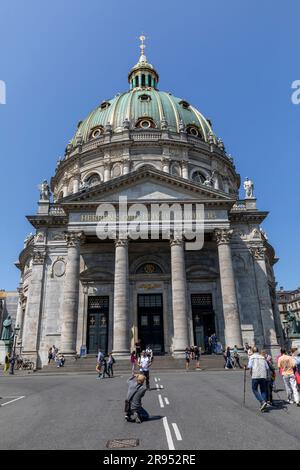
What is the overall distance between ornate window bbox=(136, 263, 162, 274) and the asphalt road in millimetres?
21871

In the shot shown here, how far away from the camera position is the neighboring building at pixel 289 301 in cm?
9262

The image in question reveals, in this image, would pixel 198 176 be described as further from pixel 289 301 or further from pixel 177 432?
pixel 289 301

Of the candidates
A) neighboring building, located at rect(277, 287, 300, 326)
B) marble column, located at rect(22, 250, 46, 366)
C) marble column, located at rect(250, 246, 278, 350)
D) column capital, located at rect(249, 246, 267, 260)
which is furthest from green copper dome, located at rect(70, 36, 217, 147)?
neighboring building, located at rect(277, 287, 300, 326)

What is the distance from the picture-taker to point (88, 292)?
34438 millimetres

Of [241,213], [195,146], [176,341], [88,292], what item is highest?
[195,146]

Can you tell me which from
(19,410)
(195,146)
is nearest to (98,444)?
(19,410)

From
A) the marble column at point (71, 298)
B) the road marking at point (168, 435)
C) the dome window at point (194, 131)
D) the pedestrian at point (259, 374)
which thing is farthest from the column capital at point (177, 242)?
the dome window at point (194, 131)

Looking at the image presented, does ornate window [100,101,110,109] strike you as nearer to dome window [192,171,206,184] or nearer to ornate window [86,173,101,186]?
ornate window [86,173,101,186]

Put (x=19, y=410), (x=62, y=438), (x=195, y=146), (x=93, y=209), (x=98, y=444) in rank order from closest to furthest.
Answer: (x=98, y=444) → (x=62, y=438) → (x=19, y=410) → (x=93, y=209) → (x=195, y=146)

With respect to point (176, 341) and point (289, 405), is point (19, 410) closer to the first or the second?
point (289, 405)

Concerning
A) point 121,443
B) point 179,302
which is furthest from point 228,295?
point 121,443

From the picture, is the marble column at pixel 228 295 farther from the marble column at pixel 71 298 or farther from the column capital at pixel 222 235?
the marble column at pixel 71 298

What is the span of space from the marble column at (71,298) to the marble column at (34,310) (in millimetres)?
5792
